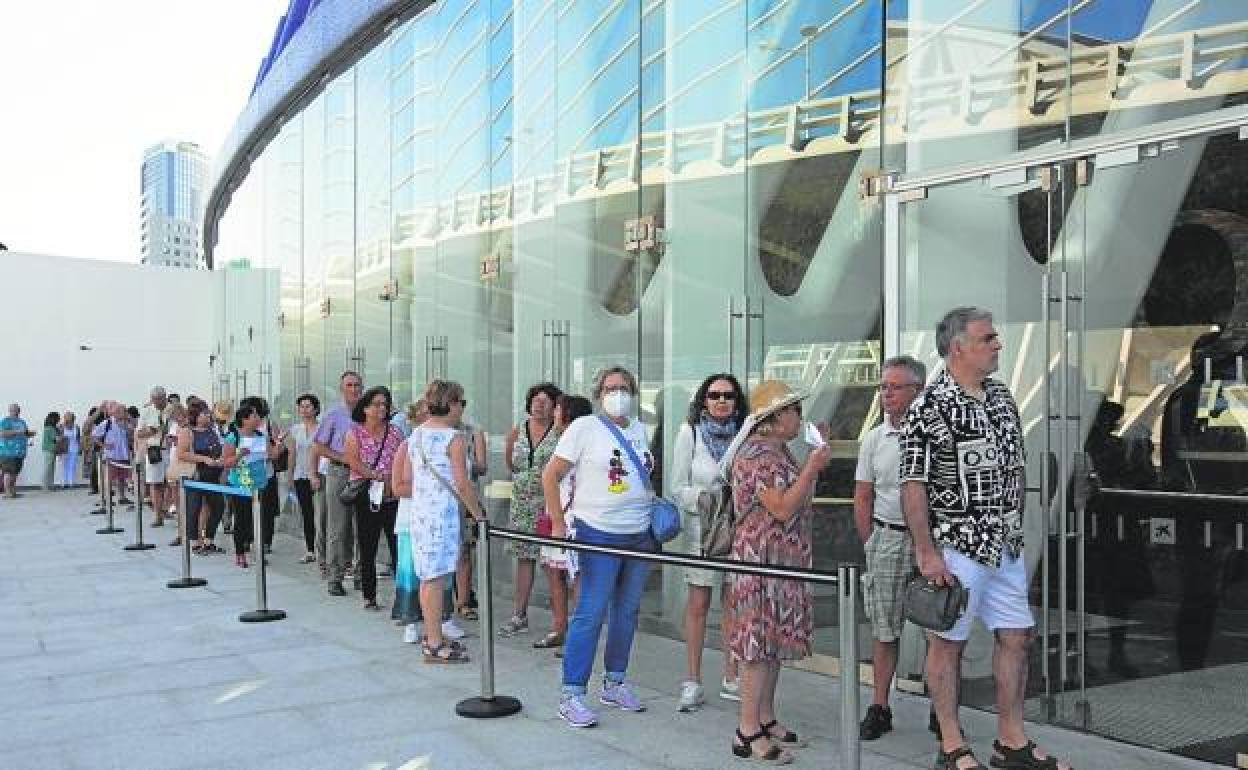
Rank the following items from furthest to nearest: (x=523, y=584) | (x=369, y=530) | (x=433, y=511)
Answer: (x=369, y=530)
(x=523, y=584)
(x=433, y=511)

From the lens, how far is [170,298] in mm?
26000

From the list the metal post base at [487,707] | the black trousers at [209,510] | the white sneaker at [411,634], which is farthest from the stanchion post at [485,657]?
the black trousers at [209,510]

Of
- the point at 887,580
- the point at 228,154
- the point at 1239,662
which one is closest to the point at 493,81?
the point at 887,580

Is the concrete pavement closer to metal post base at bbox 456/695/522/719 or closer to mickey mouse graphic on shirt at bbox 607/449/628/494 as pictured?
metal post base at bbox 456/695/522/719

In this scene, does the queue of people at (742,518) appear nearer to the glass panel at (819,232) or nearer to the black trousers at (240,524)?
the glass panel at (819,232)

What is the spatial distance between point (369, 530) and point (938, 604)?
17.3ft

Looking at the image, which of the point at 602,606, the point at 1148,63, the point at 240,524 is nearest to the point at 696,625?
the point at 602,606

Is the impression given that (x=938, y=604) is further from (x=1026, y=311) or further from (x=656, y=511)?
(x=1026, y=311)

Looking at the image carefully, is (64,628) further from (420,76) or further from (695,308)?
(420,76)

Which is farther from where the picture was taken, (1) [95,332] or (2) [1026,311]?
(1) [95,332]

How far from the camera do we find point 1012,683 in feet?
13.9

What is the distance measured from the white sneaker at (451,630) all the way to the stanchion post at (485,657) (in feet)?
5.29

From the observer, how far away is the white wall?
23609 mm

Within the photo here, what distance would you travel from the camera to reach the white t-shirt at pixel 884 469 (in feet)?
15.7
